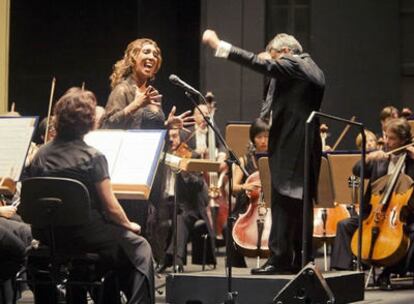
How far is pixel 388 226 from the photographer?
22.2 feet

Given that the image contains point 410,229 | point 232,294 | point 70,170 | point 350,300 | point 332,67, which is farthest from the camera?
point 332,67

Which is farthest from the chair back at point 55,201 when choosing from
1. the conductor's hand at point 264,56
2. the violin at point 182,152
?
the violin at point 182,152

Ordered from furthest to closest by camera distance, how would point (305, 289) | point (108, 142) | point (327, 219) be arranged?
point (327, 219) < point (108, 142) < point (305, 289)

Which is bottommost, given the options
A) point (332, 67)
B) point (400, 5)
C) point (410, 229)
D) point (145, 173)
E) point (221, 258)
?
point (221, 258)

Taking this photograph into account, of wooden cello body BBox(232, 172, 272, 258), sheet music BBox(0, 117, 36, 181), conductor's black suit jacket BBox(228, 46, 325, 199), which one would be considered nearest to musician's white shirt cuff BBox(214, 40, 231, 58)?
conductor's black suit jacket BBox(228, 46, 325, 199)

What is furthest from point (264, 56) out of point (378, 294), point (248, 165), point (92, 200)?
point (248, 165)

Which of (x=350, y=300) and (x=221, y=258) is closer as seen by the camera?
(x=350, y=300)

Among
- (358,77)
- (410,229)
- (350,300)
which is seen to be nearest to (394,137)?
(410,229)

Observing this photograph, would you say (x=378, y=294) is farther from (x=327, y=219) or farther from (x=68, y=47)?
(x=68, y=47)

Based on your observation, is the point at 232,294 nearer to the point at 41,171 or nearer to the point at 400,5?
the point at 41,171

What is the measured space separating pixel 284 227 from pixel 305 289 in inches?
16.6

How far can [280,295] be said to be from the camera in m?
5.25

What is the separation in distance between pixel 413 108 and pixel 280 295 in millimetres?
6289

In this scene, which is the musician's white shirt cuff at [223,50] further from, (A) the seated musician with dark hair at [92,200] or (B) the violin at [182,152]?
(B) the violin at [182,152]
